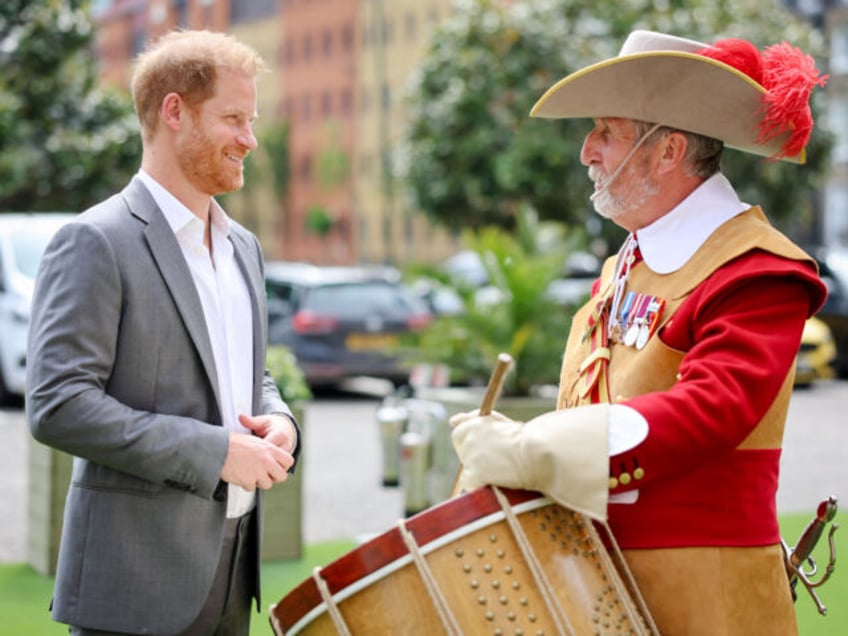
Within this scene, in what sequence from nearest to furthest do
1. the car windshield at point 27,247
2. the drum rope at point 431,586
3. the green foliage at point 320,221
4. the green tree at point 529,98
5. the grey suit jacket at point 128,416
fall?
the drum rope at point 431,586
the grey suit jacket at point 128,416
the car windshield at point 27,247
the green tree at point 529,98
the green foliage at point 320,221

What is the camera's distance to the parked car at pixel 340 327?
14641 millimetres

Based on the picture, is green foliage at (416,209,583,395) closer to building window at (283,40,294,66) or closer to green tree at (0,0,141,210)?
green tree at (0,0,141,210)

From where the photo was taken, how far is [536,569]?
2.36 meters

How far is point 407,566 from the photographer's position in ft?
7.69

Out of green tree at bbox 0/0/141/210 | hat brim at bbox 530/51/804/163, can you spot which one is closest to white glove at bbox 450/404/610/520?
hat brim at bbox 530/51/804/163

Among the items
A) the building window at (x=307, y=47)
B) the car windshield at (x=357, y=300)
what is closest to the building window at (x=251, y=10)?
the building window at (x=307, y=47)

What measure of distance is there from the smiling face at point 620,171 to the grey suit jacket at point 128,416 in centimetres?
90

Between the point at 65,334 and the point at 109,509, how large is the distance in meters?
0.37

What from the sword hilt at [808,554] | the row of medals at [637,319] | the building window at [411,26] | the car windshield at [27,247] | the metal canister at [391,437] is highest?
the building window at [411,26]

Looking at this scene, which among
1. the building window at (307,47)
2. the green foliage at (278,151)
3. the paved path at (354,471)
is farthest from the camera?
the green foliage at (278,151)

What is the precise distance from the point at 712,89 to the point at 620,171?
255mm

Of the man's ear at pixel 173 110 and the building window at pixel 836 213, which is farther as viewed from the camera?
the building window at pixel 836 213

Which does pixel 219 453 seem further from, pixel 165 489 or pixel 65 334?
pixel 65 334

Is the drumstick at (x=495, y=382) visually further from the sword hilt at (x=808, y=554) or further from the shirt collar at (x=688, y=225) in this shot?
the sword hilt at (x=808, y=554)
